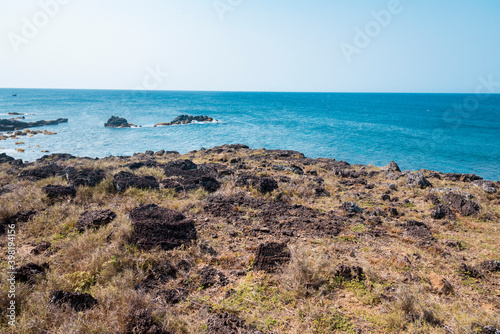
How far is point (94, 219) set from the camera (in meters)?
6.78

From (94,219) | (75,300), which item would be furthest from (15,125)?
(75,300)

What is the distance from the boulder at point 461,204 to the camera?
29.5ft

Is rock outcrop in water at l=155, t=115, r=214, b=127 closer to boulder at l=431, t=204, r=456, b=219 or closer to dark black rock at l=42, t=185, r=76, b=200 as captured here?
dark black rock at l=42, t=185, r=76, b=200

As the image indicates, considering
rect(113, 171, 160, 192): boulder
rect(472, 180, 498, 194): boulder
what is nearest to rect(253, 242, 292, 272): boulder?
rect(113, 171, 160, 192): boulder

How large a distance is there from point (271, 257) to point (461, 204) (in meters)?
8.36

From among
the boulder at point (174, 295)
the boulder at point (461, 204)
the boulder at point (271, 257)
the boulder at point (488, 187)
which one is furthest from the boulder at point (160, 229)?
the boulder at point (488, 187)

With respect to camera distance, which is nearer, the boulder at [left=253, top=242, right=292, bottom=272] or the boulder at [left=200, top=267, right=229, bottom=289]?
the boulder at [left=200, top=267, right=229, bottom=289]

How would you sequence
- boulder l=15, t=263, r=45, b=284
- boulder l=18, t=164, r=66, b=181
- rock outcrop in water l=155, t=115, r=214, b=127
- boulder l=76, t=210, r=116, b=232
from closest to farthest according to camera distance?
boulder l=15, t=263, r=45, b=284
boulder l=76, t=210, r=116, b=232
boulder l=18, t=164, r=66, b=181
rock outcrop in water l=155, t=115, r=214, b=127

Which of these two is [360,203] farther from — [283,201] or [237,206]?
[237,206]

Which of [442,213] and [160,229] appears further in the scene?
[442,213]

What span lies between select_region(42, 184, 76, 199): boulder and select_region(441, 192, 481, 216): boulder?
44.7ft

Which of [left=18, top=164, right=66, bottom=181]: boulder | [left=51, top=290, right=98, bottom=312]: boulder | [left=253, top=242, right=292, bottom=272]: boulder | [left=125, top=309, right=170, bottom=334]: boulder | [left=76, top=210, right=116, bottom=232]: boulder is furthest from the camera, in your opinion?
[left=18, top=164, right=66, bottom=181]: boulder

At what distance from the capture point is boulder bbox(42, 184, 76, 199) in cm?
839

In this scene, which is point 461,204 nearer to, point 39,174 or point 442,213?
point 442,213
